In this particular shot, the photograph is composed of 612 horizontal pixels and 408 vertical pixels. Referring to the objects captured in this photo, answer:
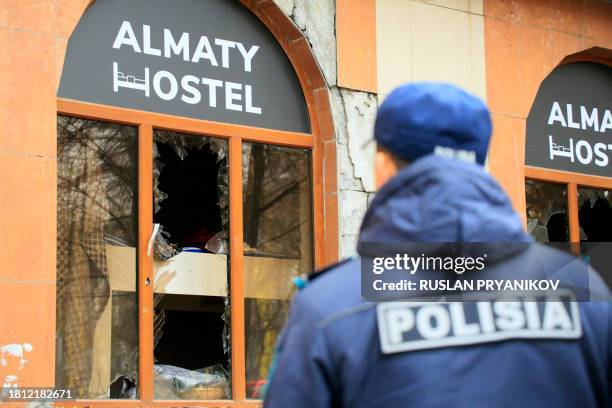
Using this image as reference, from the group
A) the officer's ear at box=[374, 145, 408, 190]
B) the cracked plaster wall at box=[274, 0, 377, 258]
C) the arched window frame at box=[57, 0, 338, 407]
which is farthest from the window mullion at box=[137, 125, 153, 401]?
the officer's ear at box=[374, 145, 408, 190]

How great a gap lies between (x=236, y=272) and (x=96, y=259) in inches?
40.3

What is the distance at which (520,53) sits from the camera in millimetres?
9016

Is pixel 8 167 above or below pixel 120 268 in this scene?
above

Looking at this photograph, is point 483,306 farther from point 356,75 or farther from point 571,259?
point 356,75

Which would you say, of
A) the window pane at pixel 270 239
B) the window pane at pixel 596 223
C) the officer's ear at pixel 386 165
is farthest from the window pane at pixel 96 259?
the officer's ear at pixel 386 165

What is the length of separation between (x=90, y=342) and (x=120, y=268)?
512 millimetres

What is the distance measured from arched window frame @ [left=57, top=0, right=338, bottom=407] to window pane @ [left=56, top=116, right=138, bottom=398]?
0.23 ft

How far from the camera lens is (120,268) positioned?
688 cm

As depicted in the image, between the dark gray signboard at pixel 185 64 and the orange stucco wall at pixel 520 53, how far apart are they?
1753mm

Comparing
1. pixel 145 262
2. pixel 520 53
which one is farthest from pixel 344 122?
pixel 520 53

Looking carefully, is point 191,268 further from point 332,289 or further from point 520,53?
point 332,289

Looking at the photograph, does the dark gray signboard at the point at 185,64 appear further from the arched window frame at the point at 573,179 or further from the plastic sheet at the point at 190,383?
the arched window frame at the point at 573,179

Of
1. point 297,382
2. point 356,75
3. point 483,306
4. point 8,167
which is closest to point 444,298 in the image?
point 483,306

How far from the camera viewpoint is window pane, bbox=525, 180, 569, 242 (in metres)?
9.00
